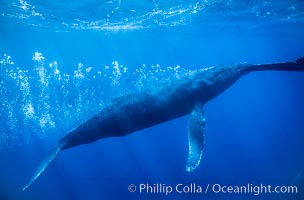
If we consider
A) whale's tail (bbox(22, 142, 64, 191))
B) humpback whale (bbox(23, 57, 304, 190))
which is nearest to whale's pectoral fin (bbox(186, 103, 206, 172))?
humpback whale (bbox(23, 57, 304, 190))

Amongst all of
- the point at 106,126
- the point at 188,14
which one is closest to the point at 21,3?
the point at 188,14

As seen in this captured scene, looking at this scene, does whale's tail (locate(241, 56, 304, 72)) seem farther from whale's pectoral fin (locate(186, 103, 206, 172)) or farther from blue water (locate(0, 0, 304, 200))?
blue water (locate(0, 0, 304, 200))

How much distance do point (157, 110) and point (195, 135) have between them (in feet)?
4.47

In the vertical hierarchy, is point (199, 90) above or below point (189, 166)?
above

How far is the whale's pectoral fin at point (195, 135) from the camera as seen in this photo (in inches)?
334

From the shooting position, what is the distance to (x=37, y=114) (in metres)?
34.8

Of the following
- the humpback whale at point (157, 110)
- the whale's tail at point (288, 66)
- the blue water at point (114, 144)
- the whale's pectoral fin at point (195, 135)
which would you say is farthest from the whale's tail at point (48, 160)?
the blue water at point (114, 144)

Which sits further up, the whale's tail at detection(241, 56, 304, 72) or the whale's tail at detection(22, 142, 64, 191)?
the whale's tail at detection(241, 56, 304, 72)

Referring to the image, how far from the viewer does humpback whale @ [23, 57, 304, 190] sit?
9.39 meters

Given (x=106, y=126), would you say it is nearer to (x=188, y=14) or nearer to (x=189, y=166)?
(x=189, y=166)

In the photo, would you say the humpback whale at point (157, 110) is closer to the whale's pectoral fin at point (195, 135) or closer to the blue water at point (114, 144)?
the whale's pectoral fin at point (195, 135)

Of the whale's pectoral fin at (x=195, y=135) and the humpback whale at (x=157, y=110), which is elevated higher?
the humpback whale at (x=157, y=110)

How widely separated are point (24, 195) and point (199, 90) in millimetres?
19629

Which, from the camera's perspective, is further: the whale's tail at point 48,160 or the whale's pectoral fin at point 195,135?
the whale's tail at point 48,160
